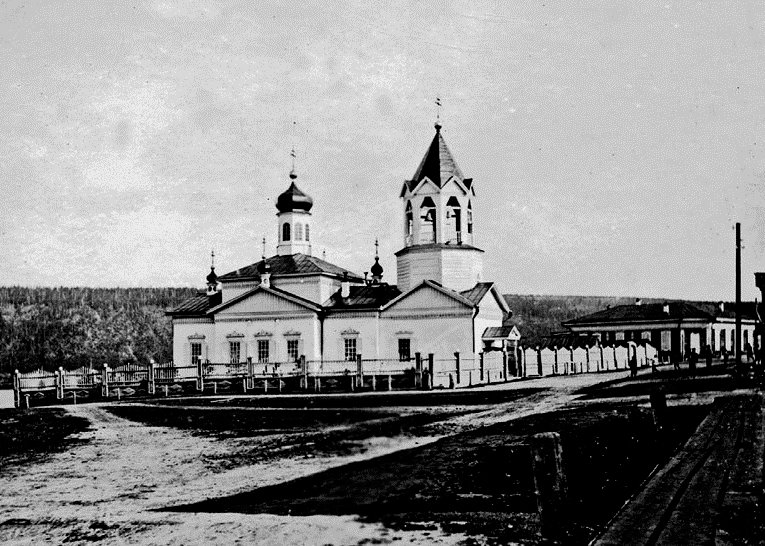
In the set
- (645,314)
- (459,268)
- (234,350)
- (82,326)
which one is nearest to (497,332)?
(459,268)

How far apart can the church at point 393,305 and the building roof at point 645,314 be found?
2402 centimetres

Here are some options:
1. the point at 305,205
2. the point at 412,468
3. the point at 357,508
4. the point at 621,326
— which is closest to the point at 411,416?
the point at 412,468

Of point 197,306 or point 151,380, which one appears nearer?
point 151,380

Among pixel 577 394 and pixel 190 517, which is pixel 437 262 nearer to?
pixel 577 394

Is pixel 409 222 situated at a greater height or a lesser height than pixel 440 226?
greater

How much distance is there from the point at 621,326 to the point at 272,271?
32116 millimetres

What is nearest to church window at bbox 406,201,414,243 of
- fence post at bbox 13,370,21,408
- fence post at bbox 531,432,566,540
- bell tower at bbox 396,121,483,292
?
bell tower at bbox 396,121,483,292

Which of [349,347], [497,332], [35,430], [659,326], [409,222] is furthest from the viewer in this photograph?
[659,326]

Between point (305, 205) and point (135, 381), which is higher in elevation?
point (305, 205)

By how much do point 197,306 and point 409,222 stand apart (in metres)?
13.4

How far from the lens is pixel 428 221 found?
44.4 m

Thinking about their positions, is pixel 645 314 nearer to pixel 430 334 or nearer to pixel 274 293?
pixel 430 334

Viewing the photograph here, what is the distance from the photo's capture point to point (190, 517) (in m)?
9.94


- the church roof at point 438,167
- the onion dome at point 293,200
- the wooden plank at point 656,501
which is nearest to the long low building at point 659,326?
the church roof at point 438,167
